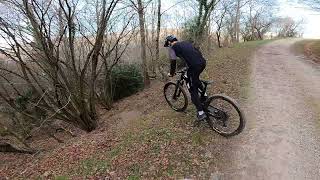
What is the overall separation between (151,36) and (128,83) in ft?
28.2

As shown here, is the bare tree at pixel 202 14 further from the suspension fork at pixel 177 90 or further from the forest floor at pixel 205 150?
the suspension fork at pixel 177 90

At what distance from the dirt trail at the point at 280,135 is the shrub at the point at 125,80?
8.13m

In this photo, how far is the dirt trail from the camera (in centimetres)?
604

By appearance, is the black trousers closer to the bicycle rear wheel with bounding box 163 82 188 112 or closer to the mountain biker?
the mountain biker

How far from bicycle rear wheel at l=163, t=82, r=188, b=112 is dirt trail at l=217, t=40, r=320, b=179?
5.45ft

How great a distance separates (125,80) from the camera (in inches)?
725

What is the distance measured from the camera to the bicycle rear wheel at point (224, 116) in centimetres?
688

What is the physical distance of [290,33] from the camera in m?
62.2

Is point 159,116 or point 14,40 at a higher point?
point 14,40

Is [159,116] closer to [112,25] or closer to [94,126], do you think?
[94,126]

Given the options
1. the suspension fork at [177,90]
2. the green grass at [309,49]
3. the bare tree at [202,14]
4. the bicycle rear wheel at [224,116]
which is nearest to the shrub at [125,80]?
the bare tree at [202,14]

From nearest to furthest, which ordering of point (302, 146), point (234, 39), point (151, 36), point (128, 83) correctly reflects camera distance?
point (302, 146) < point (128, 83) < point (151, 36) < point (234, 39)

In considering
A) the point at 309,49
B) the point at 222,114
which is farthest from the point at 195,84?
the point at 309,49

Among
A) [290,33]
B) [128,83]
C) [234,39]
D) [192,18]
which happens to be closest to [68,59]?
[128,83]
